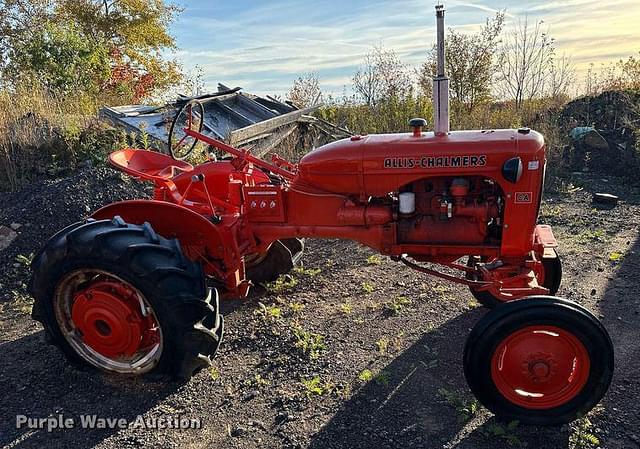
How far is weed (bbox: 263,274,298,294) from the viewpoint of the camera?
443cm

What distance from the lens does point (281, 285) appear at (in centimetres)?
449

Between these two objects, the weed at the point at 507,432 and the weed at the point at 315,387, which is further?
the weed at the point at 315,387

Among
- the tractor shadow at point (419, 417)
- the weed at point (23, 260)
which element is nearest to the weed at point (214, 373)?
the tractor shadow at point (419, 417)

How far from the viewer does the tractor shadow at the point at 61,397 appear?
271cm

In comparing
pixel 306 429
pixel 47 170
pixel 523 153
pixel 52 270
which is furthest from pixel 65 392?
pixel 47 170

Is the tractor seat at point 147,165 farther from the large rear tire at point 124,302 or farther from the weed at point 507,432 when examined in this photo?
the weed at point 507,432

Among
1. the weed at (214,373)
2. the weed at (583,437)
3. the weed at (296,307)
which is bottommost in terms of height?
the weed at (583,437)

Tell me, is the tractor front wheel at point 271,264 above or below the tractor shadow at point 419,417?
above

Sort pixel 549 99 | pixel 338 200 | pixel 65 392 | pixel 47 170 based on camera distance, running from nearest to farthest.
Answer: pixel 65 392, pixel 338 200, pixel 47 170, pixel 549 99

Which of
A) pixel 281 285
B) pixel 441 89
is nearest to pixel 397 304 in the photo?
pixel 281 285

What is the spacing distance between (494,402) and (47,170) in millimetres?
6050

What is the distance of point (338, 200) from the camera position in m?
3.27

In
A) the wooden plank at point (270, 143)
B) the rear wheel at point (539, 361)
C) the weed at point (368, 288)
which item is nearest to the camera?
the rear wheel at point (539, 361)

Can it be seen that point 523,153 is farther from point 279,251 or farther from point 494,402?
point 279,251
